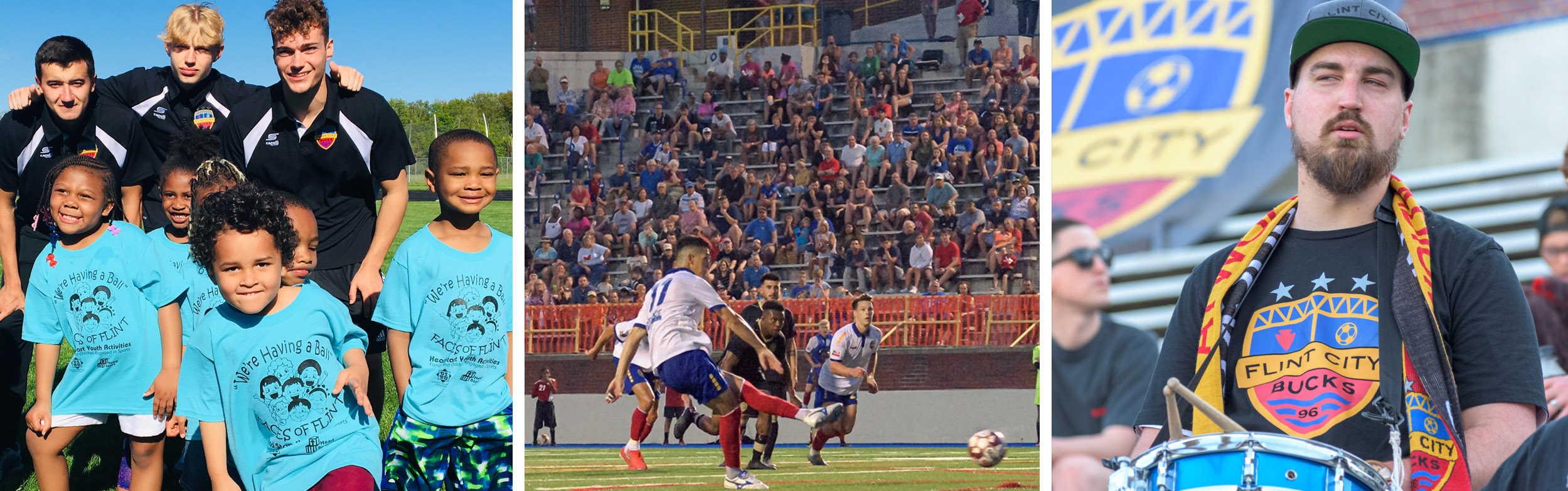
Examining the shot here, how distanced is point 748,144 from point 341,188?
5.76m

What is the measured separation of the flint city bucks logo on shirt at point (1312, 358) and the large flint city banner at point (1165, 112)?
2.36 ft

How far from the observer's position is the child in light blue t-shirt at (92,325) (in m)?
4.84

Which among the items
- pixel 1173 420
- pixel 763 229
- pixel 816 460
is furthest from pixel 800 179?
pixel 1173 420

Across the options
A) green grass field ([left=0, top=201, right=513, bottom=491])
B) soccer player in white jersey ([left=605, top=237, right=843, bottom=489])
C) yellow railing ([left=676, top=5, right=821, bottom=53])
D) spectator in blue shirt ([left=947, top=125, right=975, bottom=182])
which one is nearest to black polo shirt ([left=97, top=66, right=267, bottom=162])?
green grass field ([left=0, top=201, right=513, bottom=491])

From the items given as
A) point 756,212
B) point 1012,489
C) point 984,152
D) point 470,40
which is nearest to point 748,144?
point 756,212

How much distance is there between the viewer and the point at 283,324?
4.12 metres

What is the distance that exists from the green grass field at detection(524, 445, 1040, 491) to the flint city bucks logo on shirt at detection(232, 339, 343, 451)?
259 centimetres

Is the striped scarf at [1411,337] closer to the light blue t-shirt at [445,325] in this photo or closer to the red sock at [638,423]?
the light blue t-shirt at [445,325]

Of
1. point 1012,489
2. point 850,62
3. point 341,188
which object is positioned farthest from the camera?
point 850,62

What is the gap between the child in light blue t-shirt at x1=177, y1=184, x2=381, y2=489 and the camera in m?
4.03

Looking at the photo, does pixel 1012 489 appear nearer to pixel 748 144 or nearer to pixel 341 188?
pixel 341 188

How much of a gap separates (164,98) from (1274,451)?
4.37 m

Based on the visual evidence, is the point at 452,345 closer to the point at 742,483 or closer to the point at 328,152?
the point at 328,152

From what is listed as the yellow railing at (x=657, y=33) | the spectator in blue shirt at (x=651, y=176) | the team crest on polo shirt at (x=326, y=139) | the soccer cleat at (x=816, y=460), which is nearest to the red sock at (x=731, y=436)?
the soccer cleat at (x=816, y=460)
